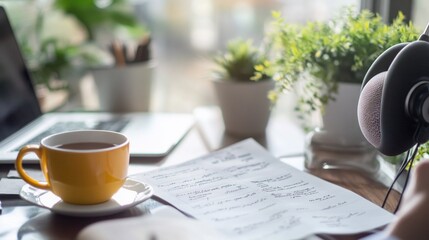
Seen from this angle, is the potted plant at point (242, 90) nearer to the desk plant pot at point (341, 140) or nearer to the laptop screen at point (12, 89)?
the desk plant pot at point (341, 140)

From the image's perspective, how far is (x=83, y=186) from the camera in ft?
2.13

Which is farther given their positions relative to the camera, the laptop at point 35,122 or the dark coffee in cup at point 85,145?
the laptop at point 35,122

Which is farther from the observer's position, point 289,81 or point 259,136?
point 259,136

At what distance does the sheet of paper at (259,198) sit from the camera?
63 cm

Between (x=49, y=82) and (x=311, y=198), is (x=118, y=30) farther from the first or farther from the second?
(x=311, y=198)

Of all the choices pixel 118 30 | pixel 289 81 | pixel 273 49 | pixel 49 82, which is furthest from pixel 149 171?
pixel 118 30

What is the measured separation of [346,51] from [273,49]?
0.19m

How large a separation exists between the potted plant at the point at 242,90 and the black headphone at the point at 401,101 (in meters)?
0.40

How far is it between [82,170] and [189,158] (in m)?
0.32

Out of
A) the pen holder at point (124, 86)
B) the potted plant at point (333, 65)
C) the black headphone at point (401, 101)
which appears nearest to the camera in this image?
the black headphone at point (401, 101)

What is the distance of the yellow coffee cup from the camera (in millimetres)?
641

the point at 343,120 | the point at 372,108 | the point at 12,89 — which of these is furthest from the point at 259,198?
the point at 12,89

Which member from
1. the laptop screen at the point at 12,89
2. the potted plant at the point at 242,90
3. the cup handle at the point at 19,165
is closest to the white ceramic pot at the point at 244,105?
the potted plant at the point at 242,90

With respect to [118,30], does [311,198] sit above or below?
below
